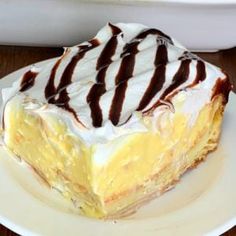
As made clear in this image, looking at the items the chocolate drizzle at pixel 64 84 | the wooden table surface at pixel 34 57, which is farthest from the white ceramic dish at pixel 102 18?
the chocolate drizzle at pixel 64 84

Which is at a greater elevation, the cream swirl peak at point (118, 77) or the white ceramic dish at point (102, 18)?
the cream swirl peak at point (118, 77)

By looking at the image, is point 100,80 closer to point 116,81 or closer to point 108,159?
point 116,81

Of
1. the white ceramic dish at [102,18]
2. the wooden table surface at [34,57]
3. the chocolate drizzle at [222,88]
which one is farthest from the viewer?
the wooden table surface at [34,57]

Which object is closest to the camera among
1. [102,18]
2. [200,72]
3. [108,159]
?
[108,159]

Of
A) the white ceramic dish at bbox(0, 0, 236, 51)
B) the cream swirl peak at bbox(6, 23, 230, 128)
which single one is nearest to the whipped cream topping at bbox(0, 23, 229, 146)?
the cream swirl peak at bbox(6, 23, 230, 128)

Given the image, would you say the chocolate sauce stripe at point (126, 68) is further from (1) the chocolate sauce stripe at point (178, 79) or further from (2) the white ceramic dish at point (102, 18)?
(2) the white ceramic dish at point (102, 18)

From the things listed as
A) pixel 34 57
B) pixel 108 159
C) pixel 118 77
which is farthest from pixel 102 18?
pixel 108 159
